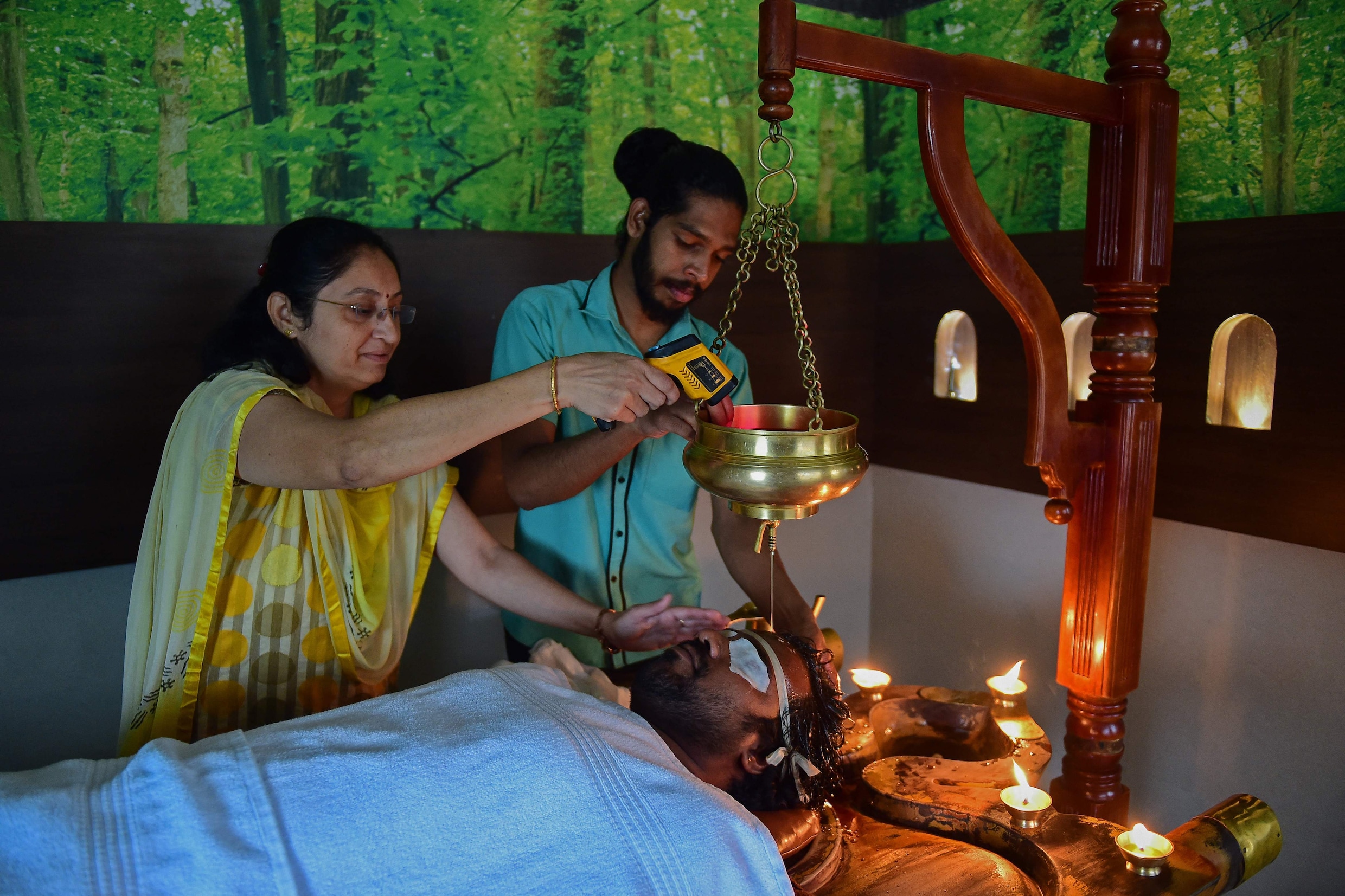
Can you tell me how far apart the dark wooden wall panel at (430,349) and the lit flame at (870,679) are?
104 centimetres

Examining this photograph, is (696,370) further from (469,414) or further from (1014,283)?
(1014,283)

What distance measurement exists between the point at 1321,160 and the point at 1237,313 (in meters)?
0.37

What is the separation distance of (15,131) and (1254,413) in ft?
9.50

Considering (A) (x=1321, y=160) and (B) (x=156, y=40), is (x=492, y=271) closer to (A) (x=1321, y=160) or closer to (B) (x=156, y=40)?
(B) (x=156, y=40)

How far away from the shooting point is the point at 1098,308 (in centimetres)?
166

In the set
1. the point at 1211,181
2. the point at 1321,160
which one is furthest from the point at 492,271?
the point at 1321,160

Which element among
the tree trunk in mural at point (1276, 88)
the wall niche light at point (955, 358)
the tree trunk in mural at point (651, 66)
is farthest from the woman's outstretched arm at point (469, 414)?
the wall niche light at point (955, 358)

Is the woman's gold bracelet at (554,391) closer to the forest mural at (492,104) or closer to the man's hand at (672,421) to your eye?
the man's hand at (672,421)

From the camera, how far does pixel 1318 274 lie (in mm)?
1988

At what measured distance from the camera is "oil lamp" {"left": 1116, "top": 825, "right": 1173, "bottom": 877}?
135 cm

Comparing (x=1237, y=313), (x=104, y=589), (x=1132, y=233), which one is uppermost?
(x=1132, y=233)

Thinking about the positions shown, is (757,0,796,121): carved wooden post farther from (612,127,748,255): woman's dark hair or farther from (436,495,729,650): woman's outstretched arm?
(436,495,729,650): woman's outstretched arm

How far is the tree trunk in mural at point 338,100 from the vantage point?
2.18 metres

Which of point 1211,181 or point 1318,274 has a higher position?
point 1211,181
